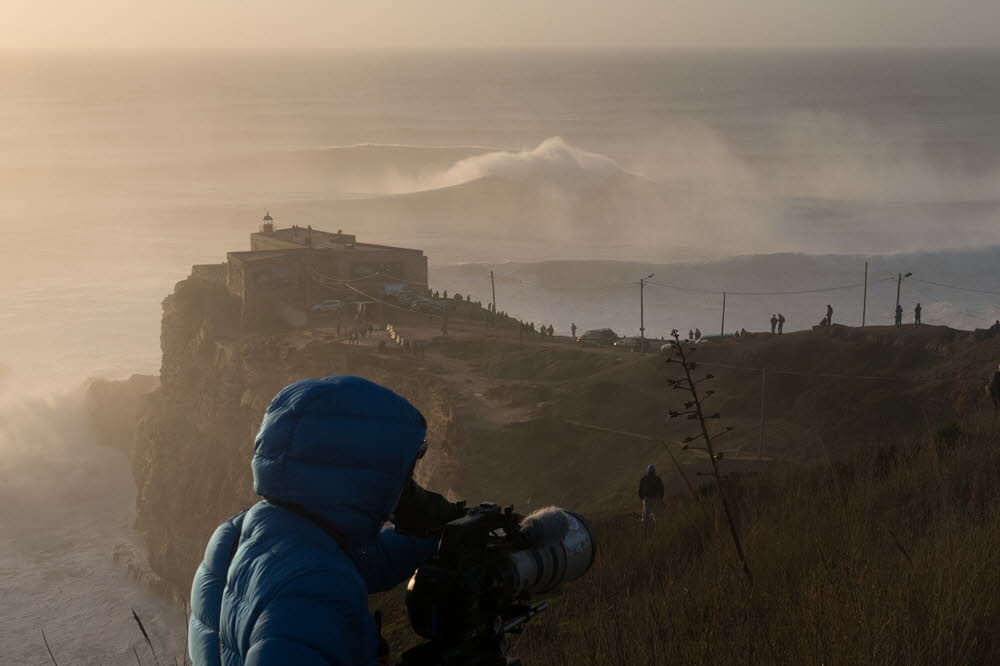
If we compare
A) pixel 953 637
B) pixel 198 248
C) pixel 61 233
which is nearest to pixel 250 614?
pixel 953 637

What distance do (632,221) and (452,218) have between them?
15411 millimetres

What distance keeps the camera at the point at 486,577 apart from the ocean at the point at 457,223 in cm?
2472

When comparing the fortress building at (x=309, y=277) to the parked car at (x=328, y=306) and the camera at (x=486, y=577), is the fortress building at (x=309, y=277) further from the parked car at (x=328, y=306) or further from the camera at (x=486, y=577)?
the camera at (x=486, y=577)

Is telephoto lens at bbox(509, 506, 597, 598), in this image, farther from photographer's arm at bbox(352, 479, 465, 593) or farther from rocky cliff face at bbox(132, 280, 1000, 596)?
rocky cliff face at bbox(132, 280, 1000, 596)

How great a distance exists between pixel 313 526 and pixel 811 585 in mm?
2113

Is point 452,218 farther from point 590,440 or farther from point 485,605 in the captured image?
point 485,605

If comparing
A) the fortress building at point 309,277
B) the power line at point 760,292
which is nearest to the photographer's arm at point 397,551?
the fortress building at point 309,277

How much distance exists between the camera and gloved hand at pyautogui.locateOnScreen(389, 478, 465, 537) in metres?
2.65

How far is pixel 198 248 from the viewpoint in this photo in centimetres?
8462

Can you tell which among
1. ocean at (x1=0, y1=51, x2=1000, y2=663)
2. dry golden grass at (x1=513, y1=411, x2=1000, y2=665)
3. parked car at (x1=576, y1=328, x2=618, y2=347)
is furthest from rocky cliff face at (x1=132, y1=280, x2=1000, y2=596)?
dry golden grass at (x1=513, y1=411, x2=1000, y2=665)

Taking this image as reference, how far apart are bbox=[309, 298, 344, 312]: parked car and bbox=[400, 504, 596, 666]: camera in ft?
113

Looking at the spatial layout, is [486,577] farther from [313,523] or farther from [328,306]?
[328,306]

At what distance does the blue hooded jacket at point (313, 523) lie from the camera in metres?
2.24

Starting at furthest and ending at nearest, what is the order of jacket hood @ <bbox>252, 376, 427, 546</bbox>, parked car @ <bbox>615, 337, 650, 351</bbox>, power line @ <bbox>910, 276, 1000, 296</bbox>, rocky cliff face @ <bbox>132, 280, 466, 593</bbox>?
power line @ <bbox>910, 276, 1000, 296</bbox>
parked car @ <bbox>615, 337, 650, 351</bbox>
rocky cliff face @ <bbox>132, 280, 466, 593</bbox>
jacket hood @ <bbox>252, 376, 427, 546</bbox>
